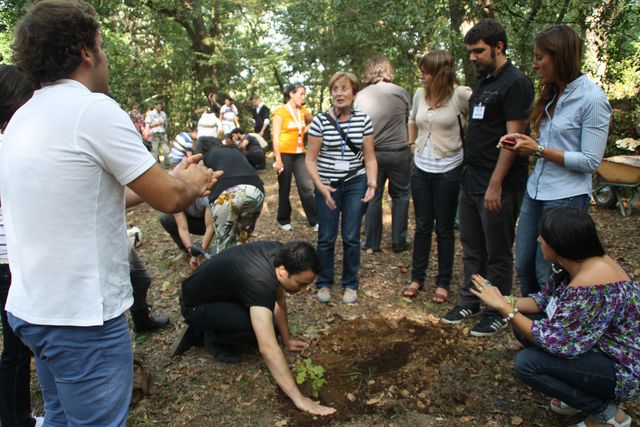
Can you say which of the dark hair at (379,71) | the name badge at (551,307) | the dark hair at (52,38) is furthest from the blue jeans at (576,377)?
the dark hair at (379,71)

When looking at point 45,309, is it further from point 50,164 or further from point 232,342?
point 232,342

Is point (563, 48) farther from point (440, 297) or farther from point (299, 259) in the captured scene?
point (440, 297)

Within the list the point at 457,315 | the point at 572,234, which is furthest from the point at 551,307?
the point at 457,315

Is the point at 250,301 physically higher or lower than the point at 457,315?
higher

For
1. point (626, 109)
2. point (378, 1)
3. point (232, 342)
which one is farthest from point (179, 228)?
point (626, 109)

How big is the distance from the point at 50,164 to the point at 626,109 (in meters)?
9.41

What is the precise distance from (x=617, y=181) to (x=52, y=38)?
670 cm

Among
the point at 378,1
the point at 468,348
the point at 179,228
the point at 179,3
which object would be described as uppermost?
the point at 179,3

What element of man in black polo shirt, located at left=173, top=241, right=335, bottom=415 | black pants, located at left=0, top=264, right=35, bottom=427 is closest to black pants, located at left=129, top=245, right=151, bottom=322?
man in black polo shirt, located at left=173, top=241, right=335, bottom=415

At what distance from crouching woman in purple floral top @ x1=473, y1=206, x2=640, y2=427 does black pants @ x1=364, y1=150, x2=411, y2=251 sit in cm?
262

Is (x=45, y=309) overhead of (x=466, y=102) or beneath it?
beneath

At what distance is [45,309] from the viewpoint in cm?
152

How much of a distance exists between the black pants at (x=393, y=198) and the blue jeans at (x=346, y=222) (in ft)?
3.24

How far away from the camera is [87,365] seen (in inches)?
61.5
